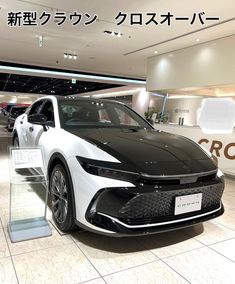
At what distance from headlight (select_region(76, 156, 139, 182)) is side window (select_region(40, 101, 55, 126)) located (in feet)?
3.01

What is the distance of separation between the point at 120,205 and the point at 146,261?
48cm

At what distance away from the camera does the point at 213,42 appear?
5688 mm

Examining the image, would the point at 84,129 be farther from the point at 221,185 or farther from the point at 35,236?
the point at 221,185

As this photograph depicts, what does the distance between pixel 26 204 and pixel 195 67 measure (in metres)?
4.94

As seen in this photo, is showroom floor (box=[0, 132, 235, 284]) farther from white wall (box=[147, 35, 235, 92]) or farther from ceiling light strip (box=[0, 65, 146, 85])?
ceiling light strip (box=[0, 65, 146, 85])

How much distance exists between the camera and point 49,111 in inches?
111

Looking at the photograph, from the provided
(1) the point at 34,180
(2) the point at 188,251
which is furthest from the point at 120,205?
(1) the point at 34,180

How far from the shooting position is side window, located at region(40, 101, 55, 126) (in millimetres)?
2630

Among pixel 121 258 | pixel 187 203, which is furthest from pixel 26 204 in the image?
pixel 187 203

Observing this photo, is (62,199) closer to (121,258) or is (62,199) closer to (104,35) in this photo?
(121,258)


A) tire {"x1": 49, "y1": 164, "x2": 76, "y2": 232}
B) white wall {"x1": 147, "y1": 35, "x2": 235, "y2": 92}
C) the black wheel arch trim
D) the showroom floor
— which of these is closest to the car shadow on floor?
the showroom floor

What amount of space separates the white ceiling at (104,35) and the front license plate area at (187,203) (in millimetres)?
3138

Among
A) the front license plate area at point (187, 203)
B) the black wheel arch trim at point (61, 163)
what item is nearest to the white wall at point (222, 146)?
the front license plate area at point (187, 203)

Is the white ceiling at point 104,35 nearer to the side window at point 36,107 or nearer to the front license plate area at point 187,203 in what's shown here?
the side window at point 36,107
